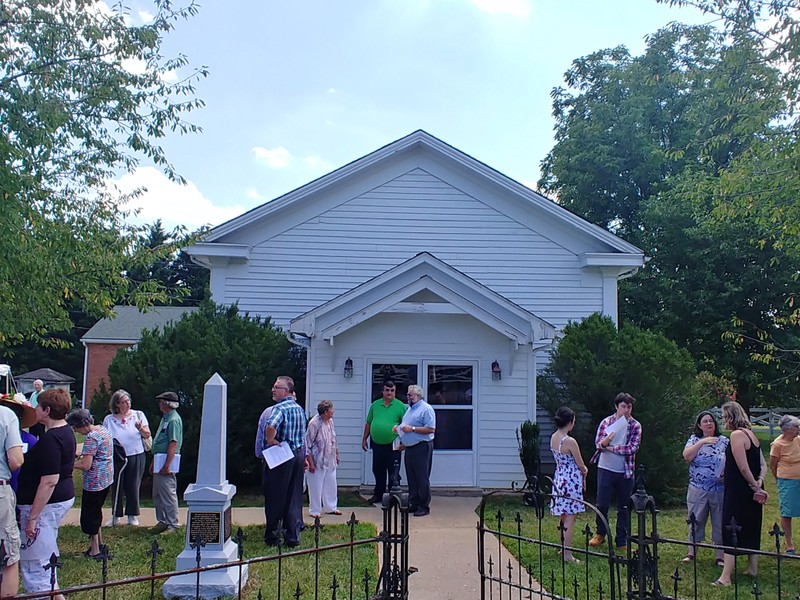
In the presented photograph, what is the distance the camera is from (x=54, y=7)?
937 cm

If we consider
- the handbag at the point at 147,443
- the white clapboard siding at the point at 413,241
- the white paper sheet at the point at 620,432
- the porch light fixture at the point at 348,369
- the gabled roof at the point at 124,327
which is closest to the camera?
the white paper sheet at the point at 620,432

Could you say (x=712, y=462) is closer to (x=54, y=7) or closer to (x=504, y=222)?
(x=504, y=222)

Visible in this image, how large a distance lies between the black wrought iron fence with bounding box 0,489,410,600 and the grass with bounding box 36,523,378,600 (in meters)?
0.02

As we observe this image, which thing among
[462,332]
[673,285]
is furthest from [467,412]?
[673,285]

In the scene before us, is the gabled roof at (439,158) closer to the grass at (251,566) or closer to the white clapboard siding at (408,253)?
the white clapboard siding at (408,253)

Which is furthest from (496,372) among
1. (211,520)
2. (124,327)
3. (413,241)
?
(124,327)

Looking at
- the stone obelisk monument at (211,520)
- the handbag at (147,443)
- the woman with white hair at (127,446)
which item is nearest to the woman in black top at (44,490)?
the stone obelisk monument at (211,520)

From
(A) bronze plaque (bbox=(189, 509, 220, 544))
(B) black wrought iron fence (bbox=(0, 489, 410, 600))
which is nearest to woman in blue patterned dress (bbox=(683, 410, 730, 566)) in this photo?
(B) black wrought iron fence (bbox=(0, 489, 410, 600))

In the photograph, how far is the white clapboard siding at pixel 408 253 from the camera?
44.1 feet

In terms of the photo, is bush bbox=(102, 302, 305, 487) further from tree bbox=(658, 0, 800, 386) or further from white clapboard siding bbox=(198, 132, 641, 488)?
tree bbox=(658, 0, 800, 386)

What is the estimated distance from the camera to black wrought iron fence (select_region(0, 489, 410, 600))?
12.0ft

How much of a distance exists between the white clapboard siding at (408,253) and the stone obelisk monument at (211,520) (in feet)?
23.2

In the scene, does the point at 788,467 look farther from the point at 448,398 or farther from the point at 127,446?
the point at 127,446

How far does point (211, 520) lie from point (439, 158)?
952 centimetres
